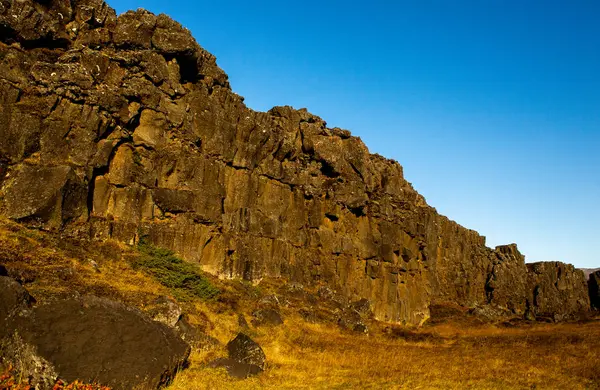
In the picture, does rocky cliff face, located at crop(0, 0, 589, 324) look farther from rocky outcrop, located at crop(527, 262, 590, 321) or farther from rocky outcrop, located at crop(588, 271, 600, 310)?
rocky outcrop, located at crop(588, 271, 600, 310)

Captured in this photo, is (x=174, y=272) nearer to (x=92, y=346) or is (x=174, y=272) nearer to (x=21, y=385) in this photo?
(x=92, y=346)

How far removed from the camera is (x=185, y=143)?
39.1 m

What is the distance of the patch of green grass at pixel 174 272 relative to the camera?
30047 millimetres

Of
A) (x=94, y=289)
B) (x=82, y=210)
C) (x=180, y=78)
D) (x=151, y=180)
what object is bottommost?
(x=94, y=289)

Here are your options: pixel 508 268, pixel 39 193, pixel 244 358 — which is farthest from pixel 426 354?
pixel 508 268

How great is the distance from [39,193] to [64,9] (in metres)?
17.7

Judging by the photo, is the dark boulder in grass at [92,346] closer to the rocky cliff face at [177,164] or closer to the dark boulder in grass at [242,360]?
the dark boulder in grass at [242,360]

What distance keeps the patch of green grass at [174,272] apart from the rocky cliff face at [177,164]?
2.17 metres

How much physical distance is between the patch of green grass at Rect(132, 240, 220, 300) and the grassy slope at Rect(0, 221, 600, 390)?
536mm

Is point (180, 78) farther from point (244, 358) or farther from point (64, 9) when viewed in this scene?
point (244, 358)

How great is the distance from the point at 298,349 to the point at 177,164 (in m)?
20.5

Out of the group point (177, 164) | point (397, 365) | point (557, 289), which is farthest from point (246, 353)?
point (557, 289)

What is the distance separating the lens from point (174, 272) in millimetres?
31203

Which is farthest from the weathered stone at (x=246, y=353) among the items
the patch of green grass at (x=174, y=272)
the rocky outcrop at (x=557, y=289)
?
the rocky outcrop at (x=557, y=289)
